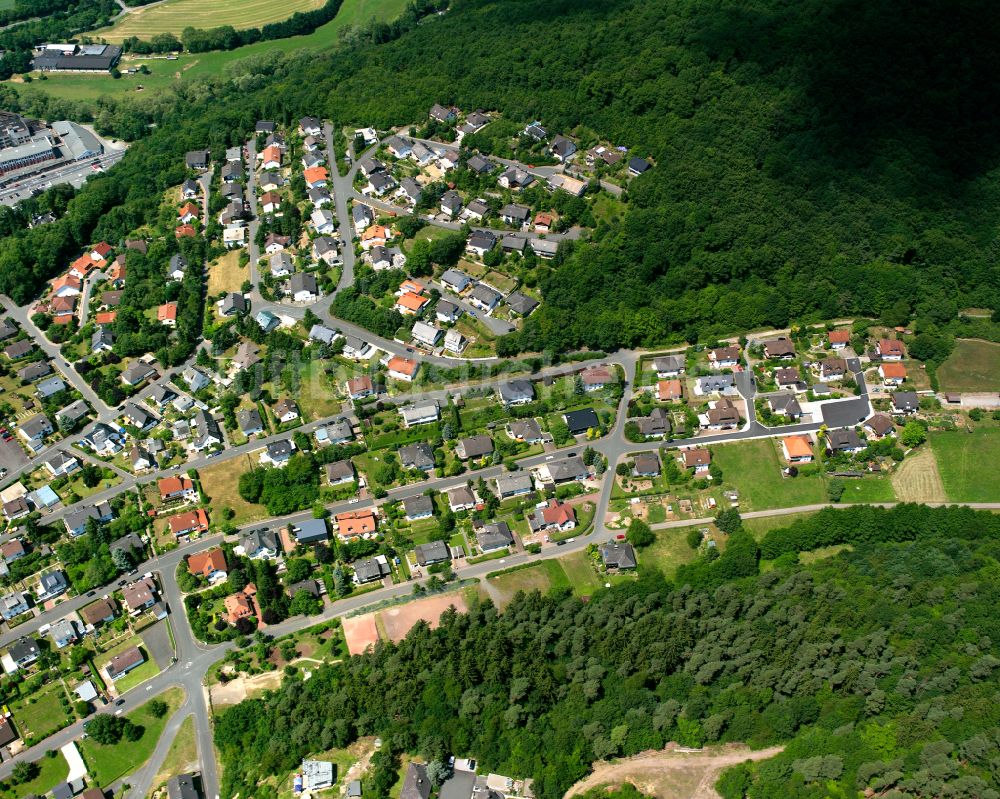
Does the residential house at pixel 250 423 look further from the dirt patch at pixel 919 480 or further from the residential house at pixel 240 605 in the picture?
the dirt patch at pixel 919 480

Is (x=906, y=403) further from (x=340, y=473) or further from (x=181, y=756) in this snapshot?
(x=181, y=756)

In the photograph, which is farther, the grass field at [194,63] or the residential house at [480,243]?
the grass field at [194,63]

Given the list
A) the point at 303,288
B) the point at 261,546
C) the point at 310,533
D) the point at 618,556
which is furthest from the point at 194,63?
the point at 618,556

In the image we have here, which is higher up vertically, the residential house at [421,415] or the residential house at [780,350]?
the residential house at [421,415]

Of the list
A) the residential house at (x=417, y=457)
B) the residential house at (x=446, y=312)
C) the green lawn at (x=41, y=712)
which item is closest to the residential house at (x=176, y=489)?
the green lawn at (x=41, y=712)

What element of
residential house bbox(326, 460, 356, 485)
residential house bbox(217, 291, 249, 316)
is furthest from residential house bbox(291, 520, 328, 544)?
residential house bbox(217, 291, 249, 316)

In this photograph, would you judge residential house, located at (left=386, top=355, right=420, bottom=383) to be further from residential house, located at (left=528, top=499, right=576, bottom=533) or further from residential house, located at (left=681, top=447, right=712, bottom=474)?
residential house, located at (left=681, top=447, right=712, bottom=474)

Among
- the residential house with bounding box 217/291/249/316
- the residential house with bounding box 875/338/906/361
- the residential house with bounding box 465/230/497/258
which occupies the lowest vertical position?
the residential house with bounding box 875/338/906/361
